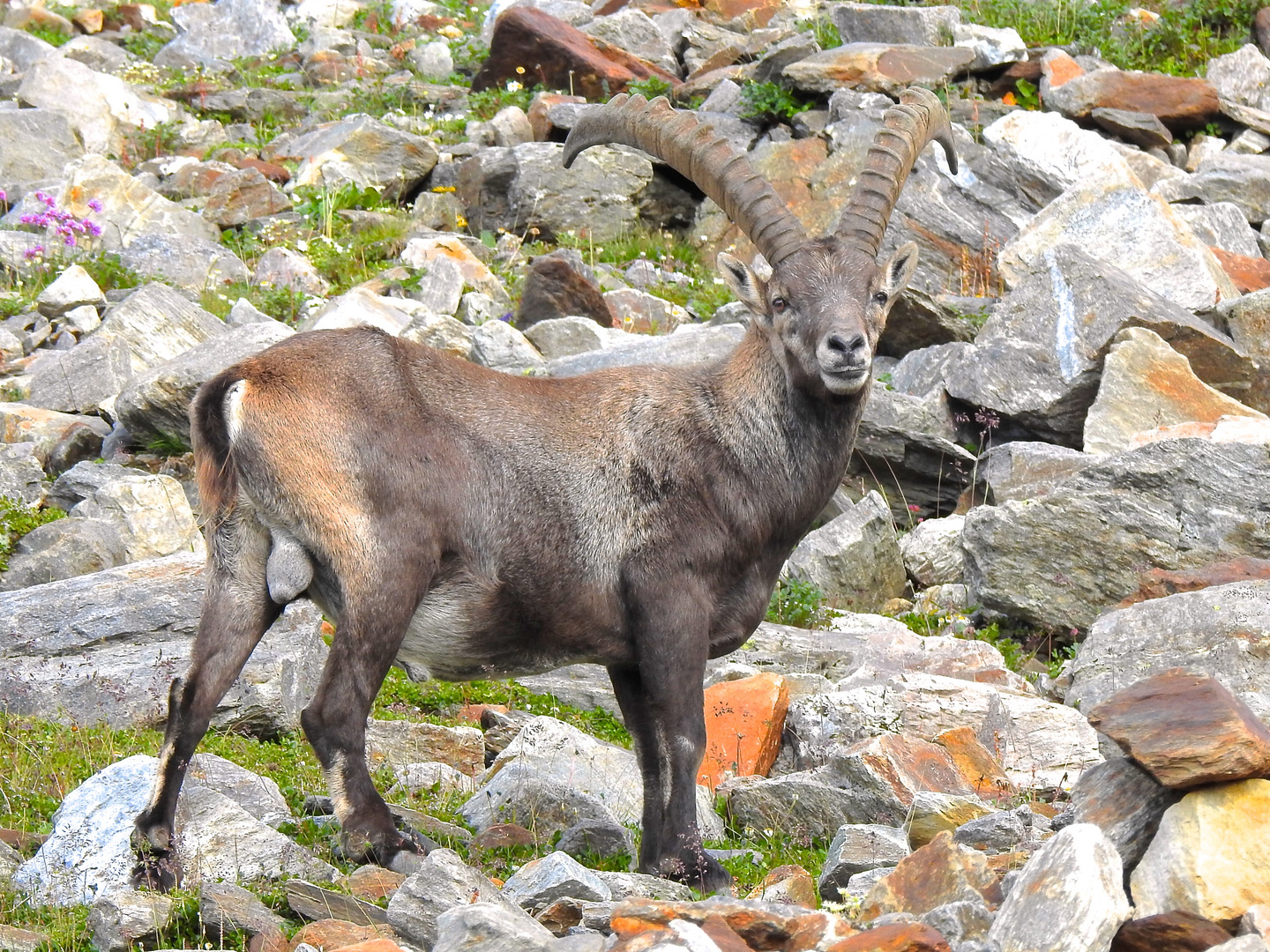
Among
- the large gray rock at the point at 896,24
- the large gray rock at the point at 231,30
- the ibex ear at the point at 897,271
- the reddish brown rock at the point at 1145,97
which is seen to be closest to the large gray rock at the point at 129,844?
the ibex ear at the point at 897,271

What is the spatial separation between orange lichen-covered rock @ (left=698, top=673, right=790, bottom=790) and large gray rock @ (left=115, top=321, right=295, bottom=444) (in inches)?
192

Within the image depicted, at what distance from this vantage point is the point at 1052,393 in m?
12.0

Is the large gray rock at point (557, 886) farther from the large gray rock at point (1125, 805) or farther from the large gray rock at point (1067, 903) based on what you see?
the large gray rock at point (1125, 805)

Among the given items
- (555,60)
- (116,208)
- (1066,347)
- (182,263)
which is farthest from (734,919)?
(555,60)

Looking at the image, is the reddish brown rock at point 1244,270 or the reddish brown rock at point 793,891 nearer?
the reddish brown rock at point 793,891

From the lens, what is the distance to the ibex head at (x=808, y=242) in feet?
23.4

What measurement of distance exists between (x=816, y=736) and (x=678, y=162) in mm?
3264

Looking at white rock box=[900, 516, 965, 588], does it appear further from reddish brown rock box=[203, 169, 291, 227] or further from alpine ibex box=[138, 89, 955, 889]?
reddish brown rock box=[203, 169, 291, 227]

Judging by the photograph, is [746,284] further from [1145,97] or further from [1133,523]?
[1145,97]

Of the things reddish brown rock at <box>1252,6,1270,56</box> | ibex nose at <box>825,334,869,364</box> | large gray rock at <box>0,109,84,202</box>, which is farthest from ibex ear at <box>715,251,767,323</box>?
reddish brown rock at <box>1252,6,1270,56</box>

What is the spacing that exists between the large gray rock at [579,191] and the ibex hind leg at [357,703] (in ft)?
37.4

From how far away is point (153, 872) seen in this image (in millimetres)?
5914

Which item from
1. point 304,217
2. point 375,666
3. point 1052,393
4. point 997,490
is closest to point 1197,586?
point 997,490

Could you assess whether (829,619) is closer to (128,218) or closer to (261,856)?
(261,856)
